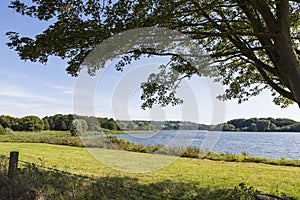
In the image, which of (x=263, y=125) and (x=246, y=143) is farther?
(x=246, y=143)

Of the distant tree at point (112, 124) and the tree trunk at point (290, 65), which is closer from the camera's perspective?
the tree trunk at point (290, 65)

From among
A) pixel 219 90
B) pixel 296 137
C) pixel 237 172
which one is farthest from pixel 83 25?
pixel 296 137

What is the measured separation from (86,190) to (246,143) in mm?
14644

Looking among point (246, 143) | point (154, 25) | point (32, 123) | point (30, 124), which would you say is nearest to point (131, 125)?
point (154, 25)

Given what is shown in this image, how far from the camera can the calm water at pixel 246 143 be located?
738 centimetres

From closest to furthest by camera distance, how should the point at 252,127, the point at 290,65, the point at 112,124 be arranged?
the point at 290,65 < the point at 112,124 < the point at 252,127

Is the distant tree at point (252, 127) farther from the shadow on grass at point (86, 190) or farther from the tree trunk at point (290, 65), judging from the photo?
the tree trunk at point (290, 65)

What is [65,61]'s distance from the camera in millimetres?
5348

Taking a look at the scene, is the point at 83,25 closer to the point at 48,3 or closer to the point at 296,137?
the point at 48,3

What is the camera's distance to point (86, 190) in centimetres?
457

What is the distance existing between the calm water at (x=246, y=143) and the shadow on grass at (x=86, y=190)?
1.27 metres

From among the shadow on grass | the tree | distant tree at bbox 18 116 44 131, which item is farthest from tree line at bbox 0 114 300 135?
the shadow on grass

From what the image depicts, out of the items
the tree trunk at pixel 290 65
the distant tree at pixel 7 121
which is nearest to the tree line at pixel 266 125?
the tree trunk at pixel 290 65

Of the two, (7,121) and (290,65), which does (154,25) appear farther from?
(7,121)
